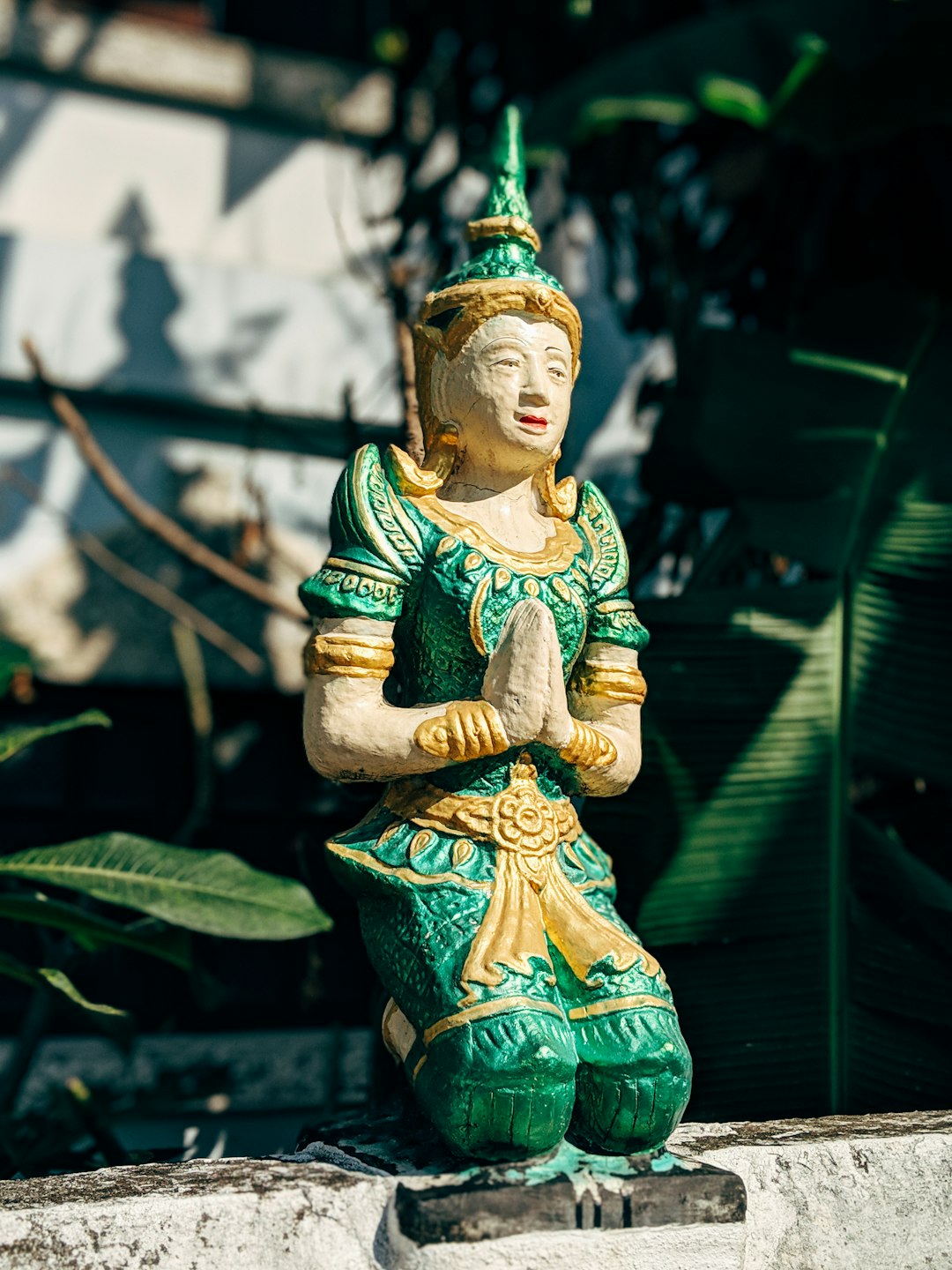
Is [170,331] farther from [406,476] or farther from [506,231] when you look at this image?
[406,476]

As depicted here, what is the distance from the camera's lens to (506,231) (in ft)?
6.22

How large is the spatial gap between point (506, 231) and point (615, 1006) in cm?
122

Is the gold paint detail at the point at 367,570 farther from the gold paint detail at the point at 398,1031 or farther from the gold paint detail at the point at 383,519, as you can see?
the gold paint detail at the point at 398,1031

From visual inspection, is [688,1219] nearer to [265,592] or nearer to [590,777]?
[590,777]

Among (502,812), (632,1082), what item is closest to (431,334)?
(502,812)

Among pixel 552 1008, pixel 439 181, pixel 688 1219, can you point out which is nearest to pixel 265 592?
pixel 439 181

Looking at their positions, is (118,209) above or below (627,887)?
above

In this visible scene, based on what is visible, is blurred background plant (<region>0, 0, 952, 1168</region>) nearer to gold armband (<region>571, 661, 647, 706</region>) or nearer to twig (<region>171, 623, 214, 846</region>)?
twig (<region>171, 623, 214, 846</region>)

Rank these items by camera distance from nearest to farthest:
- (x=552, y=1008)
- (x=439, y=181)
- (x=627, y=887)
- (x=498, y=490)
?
(x=552, y=1008)
(x=498, y=490)
(x=627, y=887)
(x=439, y=181)

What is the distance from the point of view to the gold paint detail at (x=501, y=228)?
74.6 inches

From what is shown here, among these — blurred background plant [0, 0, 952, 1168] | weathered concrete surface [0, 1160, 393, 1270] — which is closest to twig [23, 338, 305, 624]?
blurred background plant [0, 0, 952, 1168]

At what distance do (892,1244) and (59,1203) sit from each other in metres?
1.13

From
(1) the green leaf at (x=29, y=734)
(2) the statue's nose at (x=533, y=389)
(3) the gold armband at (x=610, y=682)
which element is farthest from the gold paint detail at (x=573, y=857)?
(1) the green leaf at (x=29, y=734)

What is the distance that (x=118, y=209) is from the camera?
3486 mm
